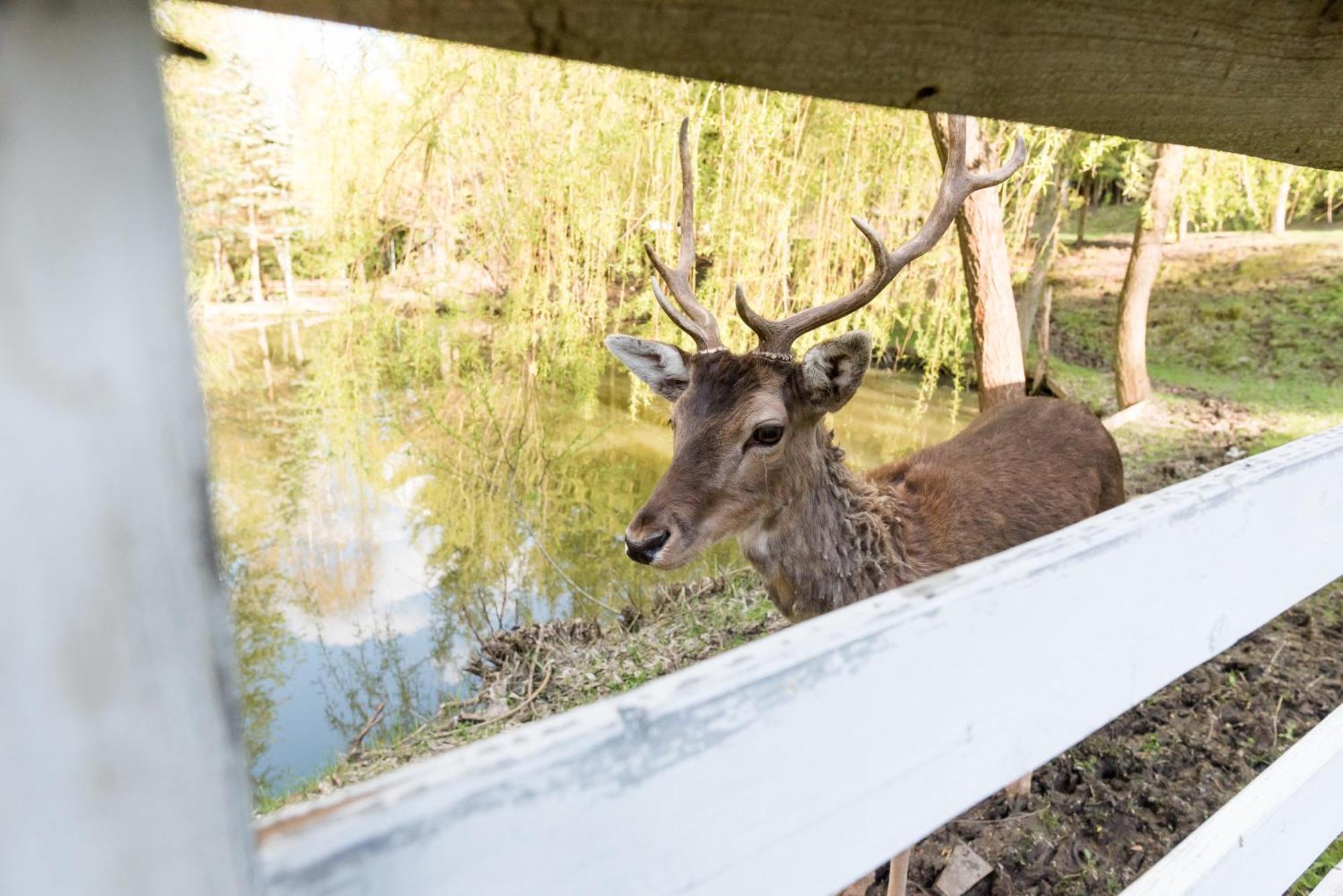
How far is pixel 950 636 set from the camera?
613mm

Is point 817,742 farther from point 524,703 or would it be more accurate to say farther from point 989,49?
point 524,703

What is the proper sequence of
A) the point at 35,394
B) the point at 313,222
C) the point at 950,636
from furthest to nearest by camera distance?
1. the point at 313,222
2. the point at 950,636
3. the point at 35,394

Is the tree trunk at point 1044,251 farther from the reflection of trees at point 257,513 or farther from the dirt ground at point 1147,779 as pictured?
the reflection of trees at point 257,513

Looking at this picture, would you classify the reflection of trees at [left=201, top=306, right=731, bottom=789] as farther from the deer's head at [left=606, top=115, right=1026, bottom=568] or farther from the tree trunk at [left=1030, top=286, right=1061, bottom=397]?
the tree trunk at [left=1030, top=286, right=1061, bottom=397]

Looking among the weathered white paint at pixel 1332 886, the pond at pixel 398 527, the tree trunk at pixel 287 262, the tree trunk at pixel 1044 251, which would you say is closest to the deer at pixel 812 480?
the weathered white paint at pixel 1332 886

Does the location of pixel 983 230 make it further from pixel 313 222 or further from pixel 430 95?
pixel 313 222

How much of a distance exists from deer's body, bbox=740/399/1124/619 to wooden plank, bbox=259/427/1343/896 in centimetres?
186

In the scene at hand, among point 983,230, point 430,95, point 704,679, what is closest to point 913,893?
point 704,679

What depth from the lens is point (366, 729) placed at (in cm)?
425

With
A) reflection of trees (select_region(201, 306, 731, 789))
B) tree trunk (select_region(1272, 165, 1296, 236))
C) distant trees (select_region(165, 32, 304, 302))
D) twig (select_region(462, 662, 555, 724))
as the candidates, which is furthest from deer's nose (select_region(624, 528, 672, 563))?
tree trunk (select_region(1272, 165, 1296, 236))

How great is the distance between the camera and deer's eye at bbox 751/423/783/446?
2656 mm

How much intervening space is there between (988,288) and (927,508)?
2580mm

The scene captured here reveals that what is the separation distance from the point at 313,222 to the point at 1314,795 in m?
7.35

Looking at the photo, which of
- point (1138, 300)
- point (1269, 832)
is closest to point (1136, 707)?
point (1269, 832)
